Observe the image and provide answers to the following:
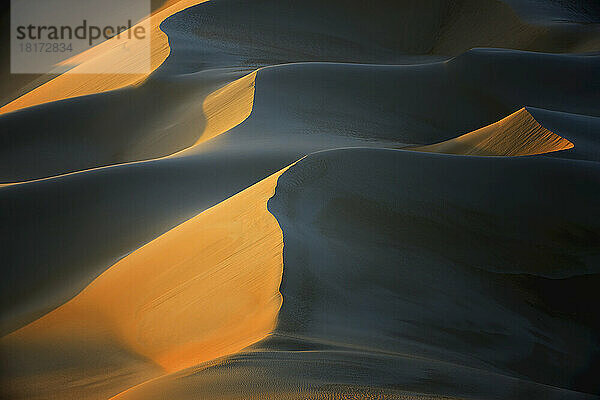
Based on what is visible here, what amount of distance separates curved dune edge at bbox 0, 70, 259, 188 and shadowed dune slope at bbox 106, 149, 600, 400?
8.45 feet

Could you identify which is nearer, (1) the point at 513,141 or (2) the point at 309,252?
(2) the point at 309,252

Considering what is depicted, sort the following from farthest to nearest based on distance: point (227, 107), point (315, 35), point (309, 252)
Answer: point (315, 35), point (227, 107), point (309, 252)

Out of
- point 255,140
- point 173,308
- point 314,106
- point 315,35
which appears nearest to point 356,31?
point 315,35

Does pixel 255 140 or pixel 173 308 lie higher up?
pixel 173 308

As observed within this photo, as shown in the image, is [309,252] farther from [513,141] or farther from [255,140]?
[255,140]

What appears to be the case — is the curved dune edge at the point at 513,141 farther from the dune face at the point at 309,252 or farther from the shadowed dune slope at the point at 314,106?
the shadowed dune slope at the point at 314,106

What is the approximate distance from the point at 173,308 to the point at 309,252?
707mm

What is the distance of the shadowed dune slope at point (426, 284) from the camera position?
2449mm

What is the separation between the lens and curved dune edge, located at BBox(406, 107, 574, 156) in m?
5.11

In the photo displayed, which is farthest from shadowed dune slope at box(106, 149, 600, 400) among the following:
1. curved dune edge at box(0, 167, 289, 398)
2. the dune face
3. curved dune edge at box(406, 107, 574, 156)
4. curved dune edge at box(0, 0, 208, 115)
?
curved dune edge at box(0, 0, 208, 115)

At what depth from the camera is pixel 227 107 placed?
744 cm

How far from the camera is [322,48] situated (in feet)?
37.2

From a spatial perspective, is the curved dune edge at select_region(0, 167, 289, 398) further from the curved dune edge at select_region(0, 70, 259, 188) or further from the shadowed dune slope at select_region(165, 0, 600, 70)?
the shadowed dune slope at select_region(165, 0, 600, 70)

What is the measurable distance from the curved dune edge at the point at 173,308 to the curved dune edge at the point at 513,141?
6.07 feet
